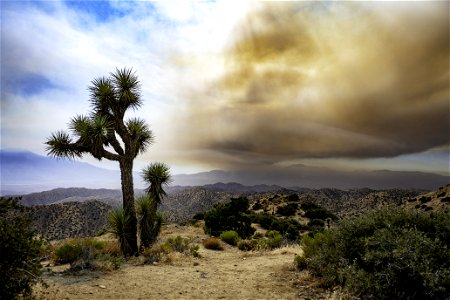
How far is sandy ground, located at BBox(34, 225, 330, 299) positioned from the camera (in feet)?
27.4

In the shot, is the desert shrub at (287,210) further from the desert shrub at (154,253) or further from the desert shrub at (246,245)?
the desert shrub at (154,253)

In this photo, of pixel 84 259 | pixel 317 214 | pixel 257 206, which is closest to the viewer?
pixel 84 259

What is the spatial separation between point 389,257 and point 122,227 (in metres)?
10.3

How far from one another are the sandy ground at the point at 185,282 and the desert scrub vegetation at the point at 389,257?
855 millimetres

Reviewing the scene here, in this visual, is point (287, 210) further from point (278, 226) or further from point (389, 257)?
point (389, 257)

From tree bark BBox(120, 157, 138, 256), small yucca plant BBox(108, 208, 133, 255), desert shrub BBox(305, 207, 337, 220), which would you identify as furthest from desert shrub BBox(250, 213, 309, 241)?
small yucca plant BBox(108, 208, 133, 255)

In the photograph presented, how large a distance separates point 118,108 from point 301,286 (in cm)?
1127

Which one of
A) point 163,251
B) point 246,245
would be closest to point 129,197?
point 163,251

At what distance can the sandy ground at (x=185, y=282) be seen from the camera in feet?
27.4

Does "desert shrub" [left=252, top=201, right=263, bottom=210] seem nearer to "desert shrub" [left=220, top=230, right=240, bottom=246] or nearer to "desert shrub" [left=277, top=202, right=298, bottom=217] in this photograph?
"desert shrub" [left=277, top=202, right=298, bottom=217]

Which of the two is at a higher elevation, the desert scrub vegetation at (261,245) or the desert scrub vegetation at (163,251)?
the desert scrub vegetation at (163,251)

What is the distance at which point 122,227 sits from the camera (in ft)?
45.5

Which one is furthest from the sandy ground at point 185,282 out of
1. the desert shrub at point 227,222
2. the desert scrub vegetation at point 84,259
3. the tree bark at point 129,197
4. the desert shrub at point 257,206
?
the desert shrub at point 257,206

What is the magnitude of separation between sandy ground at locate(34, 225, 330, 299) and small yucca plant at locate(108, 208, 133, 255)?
5.19 ft
